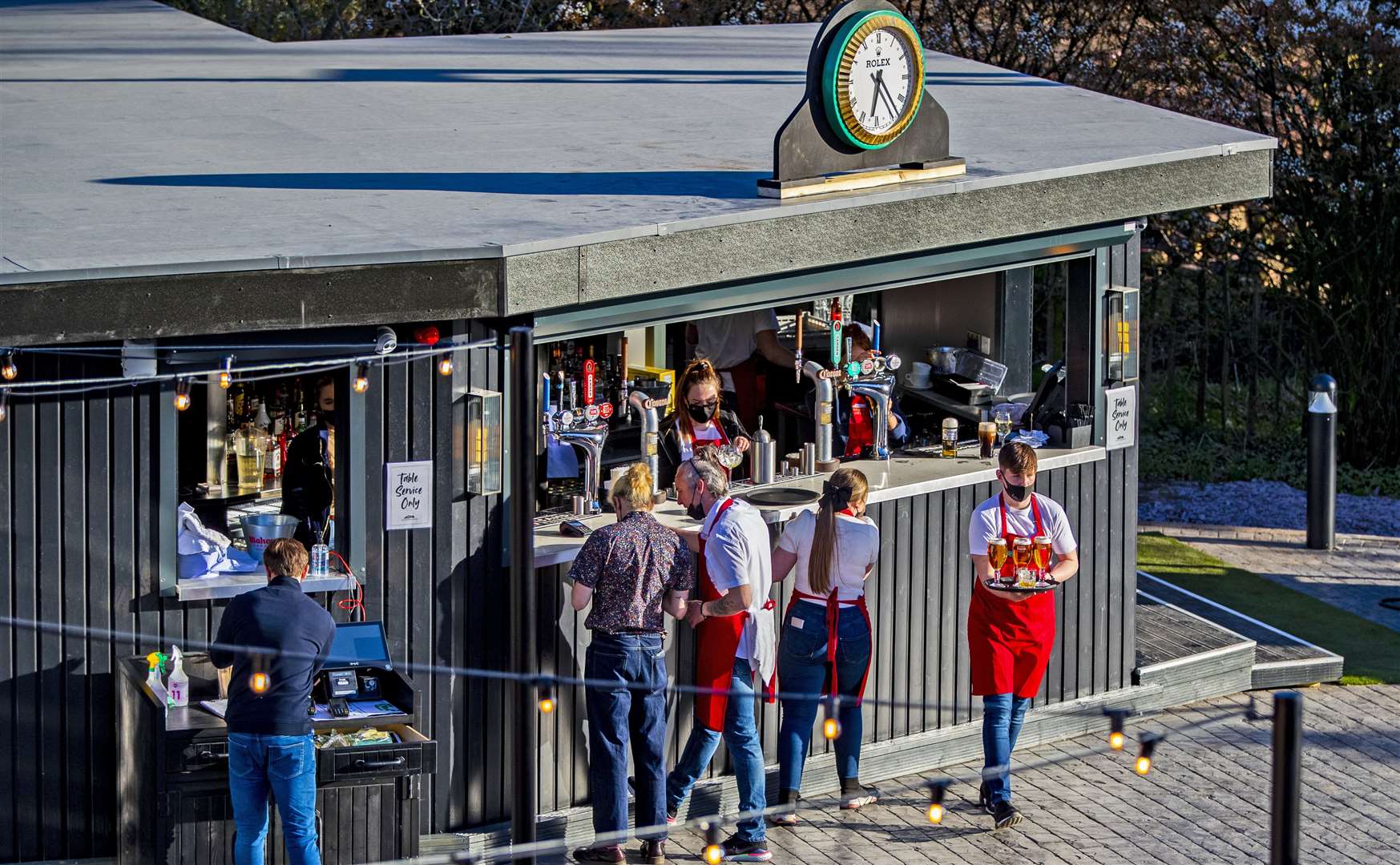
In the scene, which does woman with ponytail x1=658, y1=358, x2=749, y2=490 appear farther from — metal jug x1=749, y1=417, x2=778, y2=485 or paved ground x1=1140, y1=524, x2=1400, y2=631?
paved ground x1=1140, y1=524, x2=1400, y2=631

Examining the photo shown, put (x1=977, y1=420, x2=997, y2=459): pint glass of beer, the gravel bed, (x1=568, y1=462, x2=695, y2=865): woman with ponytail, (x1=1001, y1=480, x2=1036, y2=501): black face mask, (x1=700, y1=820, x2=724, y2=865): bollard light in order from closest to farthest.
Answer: (x1=700, y1=820, x2=724, y2=865): bollard light → (x1=568, y1=462, x2=695, y2=865): woman with ponytail → (x1=1001, y1=480, x2=1036, y2=501): black face mask → (x1=977, y1=420, x2=997, y2=459): pint glass of beer → the gravel bed

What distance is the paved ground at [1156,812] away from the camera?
866cm

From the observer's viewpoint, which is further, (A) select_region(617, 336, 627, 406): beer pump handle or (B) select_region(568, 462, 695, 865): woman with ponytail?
(A) select_region(617, 336, 627, 406): beer pump handle

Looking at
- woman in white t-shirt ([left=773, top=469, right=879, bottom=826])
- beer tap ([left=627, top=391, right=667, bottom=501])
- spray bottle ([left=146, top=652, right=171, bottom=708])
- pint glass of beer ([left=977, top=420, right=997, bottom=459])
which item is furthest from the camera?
pint glass of beer ([left=977, top=420, right=997, bottom=459])

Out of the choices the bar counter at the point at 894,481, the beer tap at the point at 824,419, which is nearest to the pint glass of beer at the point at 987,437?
the bar counter at the point at 894,481

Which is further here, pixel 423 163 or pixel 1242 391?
pixel 1242 391

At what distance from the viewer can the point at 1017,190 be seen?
950 centimetres

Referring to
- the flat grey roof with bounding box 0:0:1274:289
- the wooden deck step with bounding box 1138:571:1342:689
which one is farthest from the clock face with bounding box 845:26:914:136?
the wooden deck step with bounding box 1138:571:1342:689

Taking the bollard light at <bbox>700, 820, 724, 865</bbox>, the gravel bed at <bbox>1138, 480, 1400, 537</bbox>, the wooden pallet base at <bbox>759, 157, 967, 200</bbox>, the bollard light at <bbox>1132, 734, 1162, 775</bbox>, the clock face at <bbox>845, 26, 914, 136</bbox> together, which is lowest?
the bollard light at <bbox>700, 820, 724, 865</bbox>

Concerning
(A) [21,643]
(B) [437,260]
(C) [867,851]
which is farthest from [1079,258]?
(A) [21,643]

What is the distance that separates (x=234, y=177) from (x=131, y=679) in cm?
268

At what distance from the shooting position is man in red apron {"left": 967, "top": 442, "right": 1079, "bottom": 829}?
8.65 meters

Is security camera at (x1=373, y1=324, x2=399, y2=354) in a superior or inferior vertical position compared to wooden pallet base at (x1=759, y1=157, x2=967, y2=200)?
inferior

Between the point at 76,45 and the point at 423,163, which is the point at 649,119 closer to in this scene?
the point at 423,163
